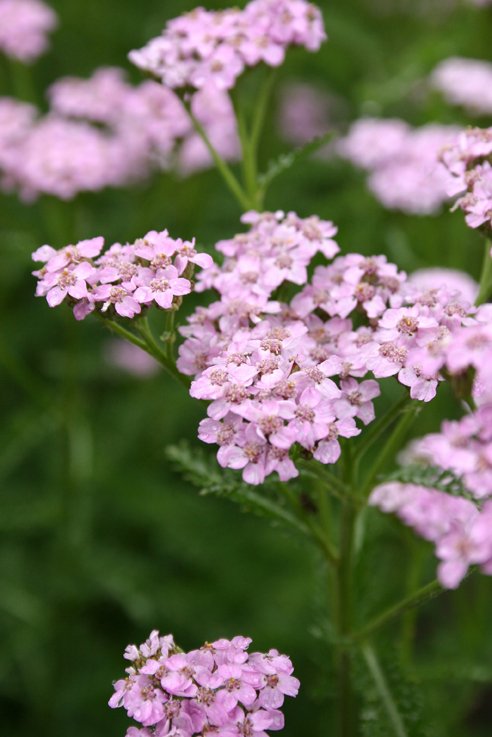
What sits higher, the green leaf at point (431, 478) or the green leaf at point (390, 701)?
the green leaf at point (431, 478)

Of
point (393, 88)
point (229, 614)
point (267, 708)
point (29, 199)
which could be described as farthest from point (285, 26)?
point (229, 614)

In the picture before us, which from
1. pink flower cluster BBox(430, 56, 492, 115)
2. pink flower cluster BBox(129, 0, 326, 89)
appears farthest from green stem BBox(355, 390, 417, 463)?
pink flower cluster BBox(430, 56, 492, 115)

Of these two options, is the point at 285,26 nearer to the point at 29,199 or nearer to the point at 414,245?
the point at 29,199

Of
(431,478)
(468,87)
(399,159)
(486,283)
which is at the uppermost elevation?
(468,87)

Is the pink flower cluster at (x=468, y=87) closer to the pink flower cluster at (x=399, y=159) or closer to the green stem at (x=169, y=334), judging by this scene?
the pink flower cluster at (x=399, y=159)

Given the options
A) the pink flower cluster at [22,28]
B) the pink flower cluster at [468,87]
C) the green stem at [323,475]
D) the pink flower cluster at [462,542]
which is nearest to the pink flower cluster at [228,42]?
the green stem at [323,475]

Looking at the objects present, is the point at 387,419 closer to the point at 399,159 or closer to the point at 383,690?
the point at 383,690

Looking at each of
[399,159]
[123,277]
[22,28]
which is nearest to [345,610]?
[123,277]

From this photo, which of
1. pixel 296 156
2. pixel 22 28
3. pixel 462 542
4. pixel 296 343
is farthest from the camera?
pixel 22 28
